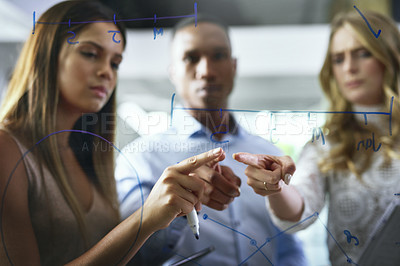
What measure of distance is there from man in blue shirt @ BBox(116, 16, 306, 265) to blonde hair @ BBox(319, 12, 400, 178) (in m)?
0.09

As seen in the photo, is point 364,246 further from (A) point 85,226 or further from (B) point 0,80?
(B) point 0,80

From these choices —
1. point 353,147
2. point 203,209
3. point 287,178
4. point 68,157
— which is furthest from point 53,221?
point 353,147

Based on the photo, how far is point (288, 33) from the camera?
49cm

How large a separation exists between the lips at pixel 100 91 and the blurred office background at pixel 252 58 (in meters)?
0.02

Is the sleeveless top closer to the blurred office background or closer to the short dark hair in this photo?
the blurred office background

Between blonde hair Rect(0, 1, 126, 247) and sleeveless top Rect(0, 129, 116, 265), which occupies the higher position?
blonde hair Rect(0, 1, 126, 247)

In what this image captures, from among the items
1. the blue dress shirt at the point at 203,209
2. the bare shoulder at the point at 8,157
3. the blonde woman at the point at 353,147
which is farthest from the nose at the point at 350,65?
the bare shoulder at the point at 8,157

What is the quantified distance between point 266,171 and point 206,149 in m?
0.08

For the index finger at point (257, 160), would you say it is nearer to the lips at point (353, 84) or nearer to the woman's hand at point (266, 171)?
the woman's hand at point (266, 171)

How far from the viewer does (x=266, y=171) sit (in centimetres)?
41

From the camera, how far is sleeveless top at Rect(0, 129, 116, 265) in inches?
16.3

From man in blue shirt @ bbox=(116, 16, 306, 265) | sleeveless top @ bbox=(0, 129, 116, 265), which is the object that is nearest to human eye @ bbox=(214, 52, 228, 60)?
man in blue shirt @ bbox=(116, 16, 306, 265)

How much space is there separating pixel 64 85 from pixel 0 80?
0.36ft

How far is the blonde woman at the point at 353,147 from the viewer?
0.46 metres
